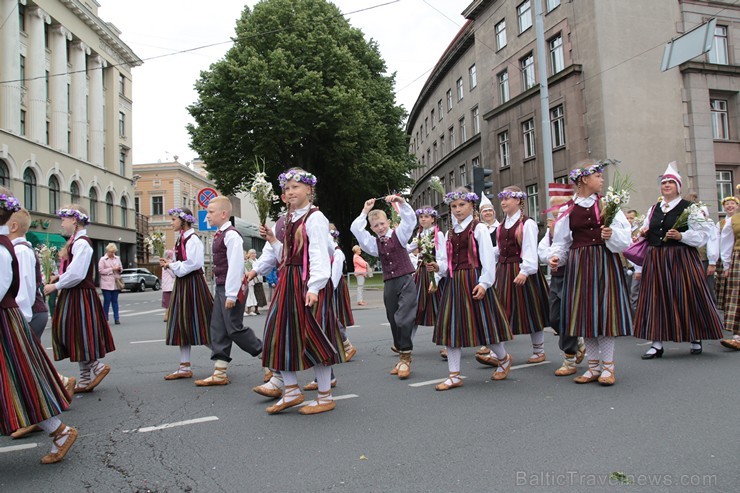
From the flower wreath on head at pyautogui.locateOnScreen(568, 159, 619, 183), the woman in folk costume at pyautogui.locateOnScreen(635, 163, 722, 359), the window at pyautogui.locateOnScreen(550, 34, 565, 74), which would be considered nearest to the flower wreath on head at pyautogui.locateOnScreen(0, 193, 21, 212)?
the flower wreath on head at pyautogui.locateOnScreen(568, 159, 619, 183)

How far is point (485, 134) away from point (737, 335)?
89.3ft

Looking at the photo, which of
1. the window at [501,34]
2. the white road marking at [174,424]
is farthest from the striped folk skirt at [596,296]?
the window at [501,34]

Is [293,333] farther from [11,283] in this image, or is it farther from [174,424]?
[11,283]

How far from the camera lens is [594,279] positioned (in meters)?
5.68

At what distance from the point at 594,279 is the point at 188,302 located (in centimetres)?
461

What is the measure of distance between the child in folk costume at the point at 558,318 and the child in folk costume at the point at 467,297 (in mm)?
650

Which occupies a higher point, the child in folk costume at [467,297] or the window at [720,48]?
the window at [720,48]

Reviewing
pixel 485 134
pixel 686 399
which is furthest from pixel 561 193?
pixel 485 134

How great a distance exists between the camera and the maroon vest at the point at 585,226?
5.71 meters

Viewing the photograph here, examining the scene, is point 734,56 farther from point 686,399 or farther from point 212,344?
point 212,344

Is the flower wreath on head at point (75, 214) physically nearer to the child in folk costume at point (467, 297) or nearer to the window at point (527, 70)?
the child in folk costume at point (467, 297)

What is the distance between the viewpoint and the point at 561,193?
7.68 meters

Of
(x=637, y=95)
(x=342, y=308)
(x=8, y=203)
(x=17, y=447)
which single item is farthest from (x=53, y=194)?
(x=8, y=203)

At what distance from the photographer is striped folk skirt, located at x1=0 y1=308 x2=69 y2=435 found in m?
3.68
